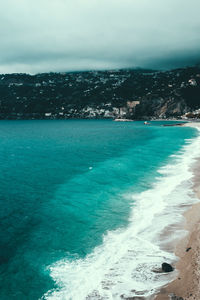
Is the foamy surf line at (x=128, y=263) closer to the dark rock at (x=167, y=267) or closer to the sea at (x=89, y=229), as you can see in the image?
the sea at (x=89, y=229)

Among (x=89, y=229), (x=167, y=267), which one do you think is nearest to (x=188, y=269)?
(x=167, y=267)

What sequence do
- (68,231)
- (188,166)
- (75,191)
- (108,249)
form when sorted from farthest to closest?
(188,166) → (75,191) → (68,231) → (108,249)

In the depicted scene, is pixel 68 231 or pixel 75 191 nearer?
pixel 68 231

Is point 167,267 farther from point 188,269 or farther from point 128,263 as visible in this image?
point 128,263

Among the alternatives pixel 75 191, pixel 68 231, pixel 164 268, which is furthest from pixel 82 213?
pixel 164 268

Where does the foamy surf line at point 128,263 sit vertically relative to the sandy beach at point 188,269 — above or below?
below

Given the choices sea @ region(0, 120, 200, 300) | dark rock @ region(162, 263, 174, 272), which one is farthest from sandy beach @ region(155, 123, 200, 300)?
sea @ region(0, 120, 200, 300)

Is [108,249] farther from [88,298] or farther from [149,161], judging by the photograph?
[149,161]

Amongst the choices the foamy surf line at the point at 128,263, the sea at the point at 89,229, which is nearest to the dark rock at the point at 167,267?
the foamy surf line at the point at 128,263
